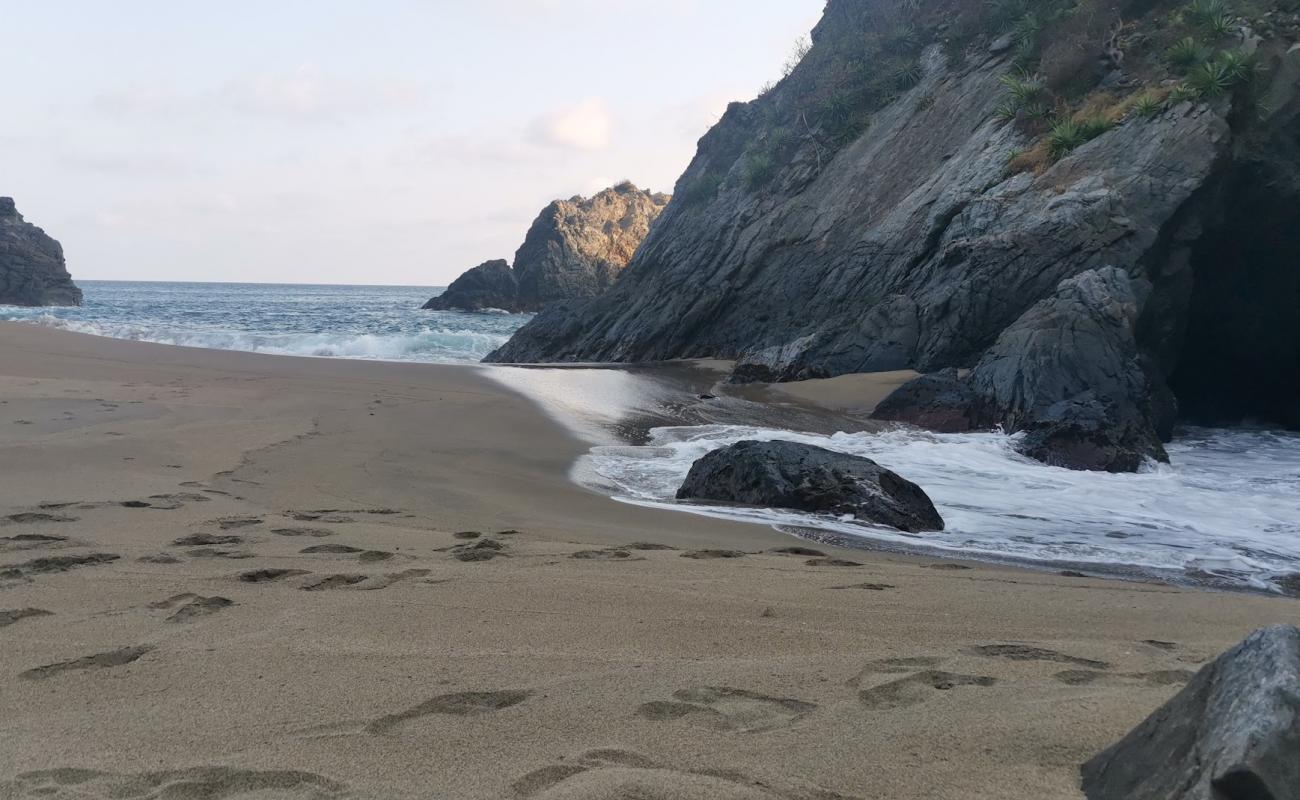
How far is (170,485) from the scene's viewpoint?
18.8 ft

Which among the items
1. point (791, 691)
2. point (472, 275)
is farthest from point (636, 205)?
point (791, 691)

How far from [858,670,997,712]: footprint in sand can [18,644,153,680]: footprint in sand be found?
7.37 feet

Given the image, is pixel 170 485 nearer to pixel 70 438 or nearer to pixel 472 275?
pixel 70 438

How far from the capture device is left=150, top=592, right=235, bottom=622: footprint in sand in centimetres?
327

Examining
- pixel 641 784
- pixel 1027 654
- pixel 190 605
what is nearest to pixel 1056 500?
pixel 1027 654

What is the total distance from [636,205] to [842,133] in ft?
151

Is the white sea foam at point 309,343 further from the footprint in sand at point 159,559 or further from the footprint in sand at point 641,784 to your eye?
the footprint in sand at point 641,784

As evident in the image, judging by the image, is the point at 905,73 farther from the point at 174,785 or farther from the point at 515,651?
the point at 174,785

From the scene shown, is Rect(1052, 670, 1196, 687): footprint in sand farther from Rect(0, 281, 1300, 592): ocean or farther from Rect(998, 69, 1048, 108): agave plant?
Rect(998, 69, 1048, 108): agave plant

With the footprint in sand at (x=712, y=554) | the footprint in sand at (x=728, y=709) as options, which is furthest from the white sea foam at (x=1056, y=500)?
the footprint in sand at (x=728, y=709)

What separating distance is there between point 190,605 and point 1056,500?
631cm

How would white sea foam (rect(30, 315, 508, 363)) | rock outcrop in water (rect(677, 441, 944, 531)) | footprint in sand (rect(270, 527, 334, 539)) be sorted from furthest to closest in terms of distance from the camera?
white sea foam (rect(30, 315, 508, 363))
rock outcrop in water (rect(677, 441, 944, 531))
footprint in sand (rect(270, 527, 334, 539))

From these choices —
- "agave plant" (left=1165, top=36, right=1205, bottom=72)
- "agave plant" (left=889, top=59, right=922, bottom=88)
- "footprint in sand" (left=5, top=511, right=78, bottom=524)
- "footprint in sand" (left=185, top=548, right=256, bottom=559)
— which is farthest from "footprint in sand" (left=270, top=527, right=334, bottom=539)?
"agave plant" (left=889, top=59, right=922, bottom=88)

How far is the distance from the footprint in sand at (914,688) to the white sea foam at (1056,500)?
109 inches
